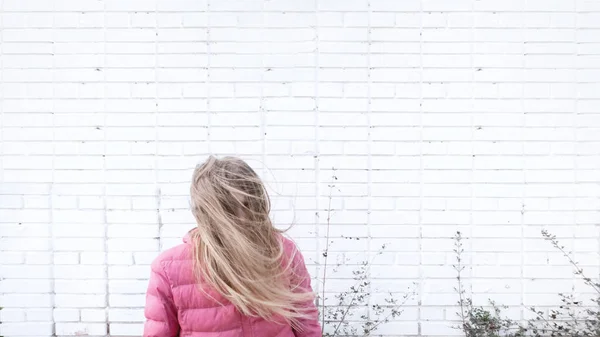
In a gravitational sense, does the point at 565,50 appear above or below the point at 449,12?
below

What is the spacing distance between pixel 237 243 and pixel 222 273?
0.13 m

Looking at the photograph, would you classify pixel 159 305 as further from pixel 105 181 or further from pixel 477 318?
pixel 477 318

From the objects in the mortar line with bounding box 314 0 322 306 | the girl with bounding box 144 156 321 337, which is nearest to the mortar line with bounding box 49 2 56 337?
the mortar line with bounding box 314 0 322 306

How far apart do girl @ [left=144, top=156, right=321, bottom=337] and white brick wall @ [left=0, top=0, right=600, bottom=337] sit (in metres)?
1.67

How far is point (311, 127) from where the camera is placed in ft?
12.3

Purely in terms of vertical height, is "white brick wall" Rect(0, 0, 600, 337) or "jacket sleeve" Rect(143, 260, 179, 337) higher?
"white brick wall" Rect(0, 0, 600, 337)

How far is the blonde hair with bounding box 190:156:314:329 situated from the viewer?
202 cm

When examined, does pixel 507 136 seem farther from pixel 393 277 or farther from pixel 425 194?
pixel 393 277

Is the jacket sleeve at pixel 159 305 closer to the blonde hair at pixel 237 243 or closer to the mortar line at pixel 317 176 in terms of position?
the blonde hair at pixel 237 243

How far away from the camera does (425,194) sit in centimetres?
379

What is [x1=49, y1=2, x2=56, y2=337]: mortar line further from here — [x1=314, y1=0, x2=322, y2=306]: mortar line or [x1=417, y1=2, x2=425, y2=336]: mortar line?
[x1=417, y1=2, x2=425, y2=336]: mortar line

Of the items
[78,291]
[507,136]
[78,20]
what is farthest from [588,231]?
[78,20]

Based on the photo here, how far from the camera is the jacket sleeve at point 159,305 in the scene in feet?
6.72

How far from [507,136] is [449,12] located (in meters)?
1.00
